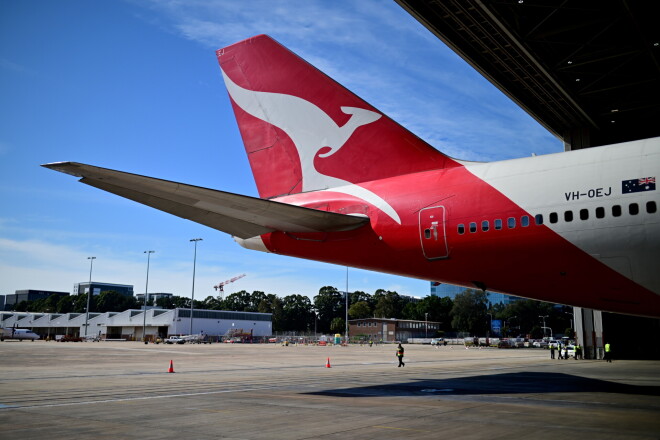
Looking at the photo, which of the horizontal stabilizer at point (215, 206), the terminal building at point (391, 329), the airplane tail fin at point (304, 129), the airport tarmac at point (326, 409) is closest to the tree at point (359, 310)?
the terminal building at point (391, 329)

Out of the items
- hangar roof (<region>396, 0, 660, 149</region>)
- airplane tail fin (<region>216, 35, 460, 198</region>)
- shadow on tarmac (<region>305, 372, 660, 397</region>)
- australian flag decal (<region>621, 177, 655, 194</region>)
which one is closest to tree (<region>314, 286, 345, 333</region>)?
hangar roof (<region>396, 0, 660, 149</region>)

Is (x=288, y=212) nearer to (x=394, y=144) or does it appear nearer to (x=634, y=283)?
(x=394, y=144)

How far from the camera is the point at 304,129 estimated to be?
18.9 m

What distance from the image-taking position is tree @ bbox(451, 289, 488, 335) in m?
154

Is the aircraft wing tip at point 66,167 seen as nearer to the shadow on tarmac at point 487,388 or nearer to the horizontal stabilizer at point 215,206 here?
the horizontal stabilizer at point 215,206

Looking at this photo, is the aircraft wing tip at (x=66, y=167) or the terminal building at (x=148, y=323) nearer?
the aircraft wing tip at (x=66, y=167)

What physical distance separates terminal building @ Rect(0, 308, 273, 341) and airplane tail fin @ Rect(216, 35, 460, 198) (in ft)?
357

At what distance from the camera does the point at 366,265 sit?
1664 cm

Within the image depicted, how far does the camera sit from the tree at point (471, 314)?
154500mm

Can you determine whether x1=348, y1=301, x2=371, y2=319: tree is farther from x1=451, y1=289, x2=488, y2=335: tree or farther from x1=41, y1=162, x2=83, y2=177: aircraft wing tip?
x1=41, y1=162, x2=83, y2=177: aircraft wing tip

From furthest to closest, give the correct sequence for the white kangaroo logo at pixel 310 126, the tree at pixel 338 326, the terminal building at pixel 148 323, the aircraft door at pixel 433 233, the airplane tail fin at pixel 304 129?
the tree at pixel 338 326
the terminal building at pixel 148 323
the white kangaroo logo at pixel 310 126
the airplane tail fin at pixel 304 129
the aircraft door at pixel 433 233

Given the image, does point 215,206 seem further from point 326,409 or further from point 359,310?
point 359,310

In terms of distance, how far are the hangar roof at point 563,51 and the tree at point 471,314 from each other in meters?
118

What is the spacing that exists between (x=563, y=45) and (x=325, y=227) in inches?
945
